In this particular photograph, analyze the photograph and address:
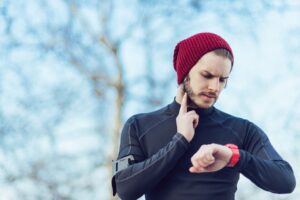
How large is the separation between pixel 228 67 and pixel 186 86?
0.12 meters

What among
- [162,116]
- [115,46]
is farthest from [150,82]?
[162,116]

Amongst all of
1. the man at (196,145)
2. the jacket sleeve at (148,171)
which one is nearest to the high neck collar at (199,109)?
the man at (196,145)

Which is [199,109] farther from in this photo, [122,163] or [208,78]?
[122,163]

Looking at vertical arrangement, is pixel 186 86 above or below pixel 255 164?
above

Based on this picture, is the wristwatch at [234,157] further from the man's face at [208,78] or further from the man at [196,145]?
the man's face at [208,78]

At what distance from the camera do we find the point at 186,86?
135 centimetres

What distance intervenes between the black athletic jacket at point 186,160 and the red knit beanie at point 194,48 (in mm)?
101

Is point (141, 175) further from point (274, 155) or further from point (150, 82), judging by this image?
point (150, 82)

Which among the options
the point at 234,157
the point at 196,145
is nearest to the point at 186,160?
the point at 196,145

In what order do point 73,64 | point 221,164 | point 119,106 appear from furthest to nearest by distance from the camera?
point 73,64
point 119,106
point 221,164

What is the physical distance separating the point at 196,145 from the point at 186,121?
0.29ft

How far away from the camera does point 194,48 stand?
1336 mm

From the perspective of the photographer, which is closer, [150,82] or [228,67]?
[228,67]

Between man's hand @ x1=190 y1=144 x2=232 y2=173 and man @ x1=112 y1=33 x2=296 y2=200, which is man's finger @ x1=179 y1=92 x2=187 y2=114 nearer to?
man @ x1=112 y1=33 x2=296 y2=200
